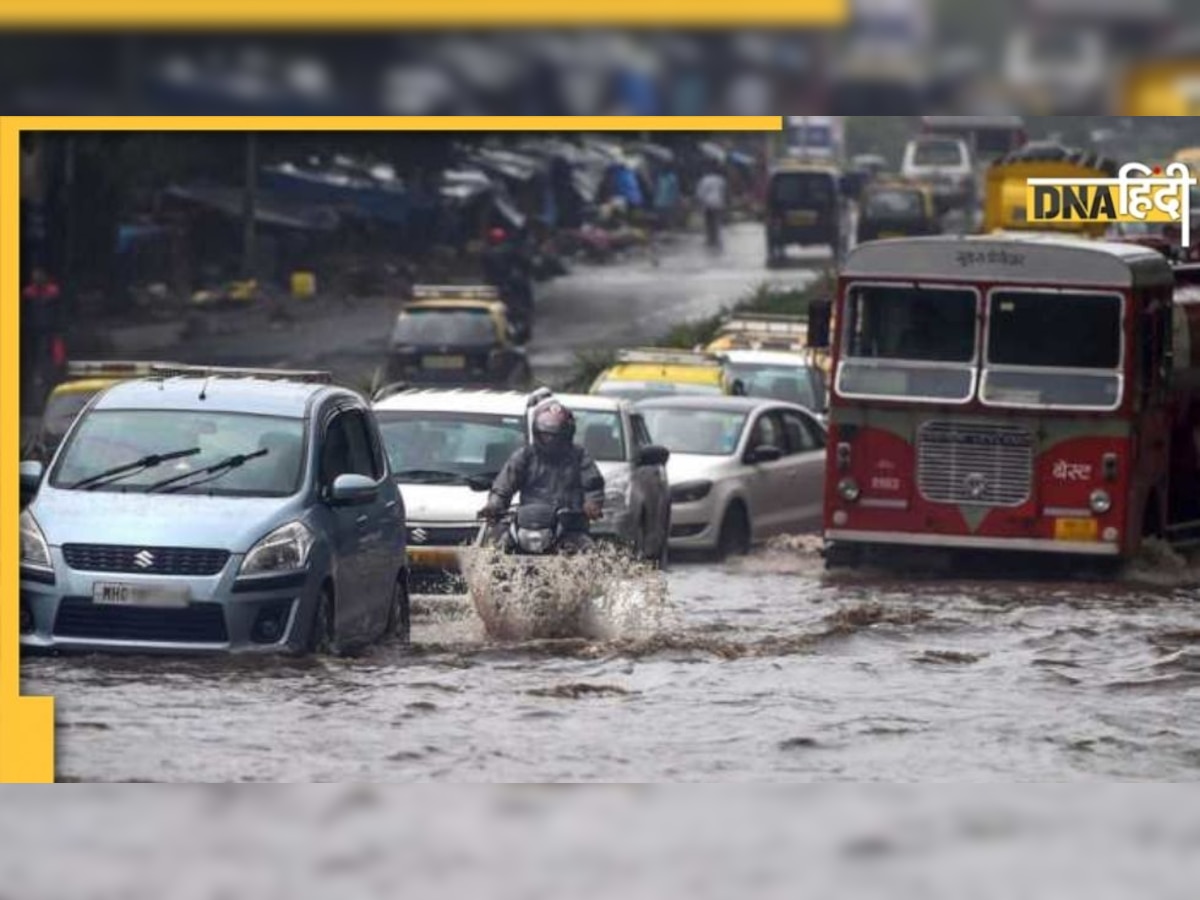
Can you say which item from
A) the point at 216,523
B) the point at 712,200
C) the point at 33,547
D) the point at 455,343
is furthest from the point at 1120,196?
the point at 33,547

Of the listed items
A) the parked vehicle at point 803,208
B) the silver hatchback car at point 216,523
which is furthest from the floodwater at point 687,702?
the parked vehicle at point 803,208

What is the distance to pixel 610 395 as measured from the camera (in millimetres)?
27828

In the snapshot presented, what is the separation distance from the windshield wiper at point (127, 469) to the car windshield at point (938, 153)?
4.89 metres

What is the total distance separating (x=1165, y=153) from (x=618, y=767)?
4919 mm

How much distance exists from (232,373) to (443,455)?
8.90ft

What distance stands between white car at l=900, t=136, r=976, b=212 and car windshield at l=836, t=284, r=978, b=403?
2.72 ft

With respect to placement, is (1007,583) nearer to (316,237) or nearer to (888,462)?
(888,462)

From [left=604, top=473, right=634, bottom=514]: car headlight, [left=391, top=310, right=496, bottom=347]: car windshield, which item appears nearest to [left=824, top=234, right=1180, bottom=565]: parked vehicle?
[left=604, top=473, right=634, bottom=514]: car headlight

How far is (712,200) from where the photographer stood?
2394 centimetres

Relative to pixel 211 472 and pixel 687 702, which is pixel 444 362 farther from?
pixel 211 472

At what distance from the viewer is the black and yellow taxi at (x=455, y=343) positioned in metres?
24.3

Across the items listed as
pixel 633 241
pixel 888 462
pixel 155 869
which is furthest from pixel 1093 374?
pixel 155 869

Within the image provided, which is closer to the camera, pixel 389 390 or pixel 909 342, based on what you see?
pixel 389 390

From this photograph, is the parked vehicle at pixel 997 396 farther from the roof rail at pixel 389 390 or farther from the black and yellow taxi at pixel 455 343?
the roof rail at pixel 389 390
